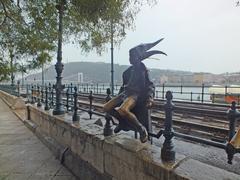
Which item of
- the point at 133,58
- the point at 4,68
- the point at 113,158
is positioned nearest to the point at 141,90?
the point at 133,58

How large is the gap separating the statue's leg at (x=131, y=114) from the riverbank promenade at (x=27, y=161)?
1895 mm

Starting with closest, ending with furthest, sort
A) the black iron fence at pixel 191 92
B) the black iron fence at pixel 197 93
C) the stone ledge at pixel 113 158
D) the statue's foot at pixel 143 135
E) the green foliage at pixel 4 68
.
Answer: the stone ledge at pixel 113 158, the statue's foot at pixel 143 135, the green foliage at pixel 4 68, the black iron fence at pixel 191 92, the black iron fence at pixel 197 93

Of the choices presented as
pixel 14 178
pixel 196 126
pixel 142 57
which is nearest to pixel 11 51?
pixel 14 178

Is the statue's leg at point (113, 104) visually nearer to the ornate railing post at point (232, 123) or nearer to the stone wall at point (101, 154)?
the stone wall at point (101, 154)

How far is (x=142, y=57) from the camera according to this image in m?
3.25

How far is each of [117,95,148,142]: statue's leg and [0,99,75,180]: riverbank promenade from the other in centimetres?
190

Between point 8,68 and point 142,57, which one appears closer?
point 142,57

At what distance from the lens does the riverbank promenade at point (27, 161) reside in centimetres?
429

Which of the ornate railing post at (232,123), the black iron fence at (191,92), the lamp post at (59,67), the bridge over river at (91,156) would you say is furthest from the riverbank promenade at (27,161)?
the black iron fence at (191,92)

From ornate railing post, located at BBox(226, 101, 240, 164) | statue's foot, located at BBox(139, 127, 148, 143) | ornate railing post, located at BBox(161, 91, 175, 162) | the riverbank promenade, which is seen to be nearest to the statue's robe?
statue's foot, located at BBox(139, 127, 148, 143)

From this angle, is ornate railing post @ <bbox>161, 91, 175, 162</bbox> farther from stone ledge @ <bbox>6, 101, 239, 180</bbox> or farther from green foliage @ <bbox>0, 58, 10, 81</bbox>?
green foliage @ <bbox>0, 58, 10, 81</bbox>

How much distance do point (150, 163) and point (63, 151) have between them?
286 centimetres

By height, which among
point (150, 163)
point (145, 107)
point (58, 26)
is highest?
point (58, 26)

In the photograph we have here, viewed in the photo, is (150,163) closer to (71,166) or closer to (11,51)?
(71,166)
